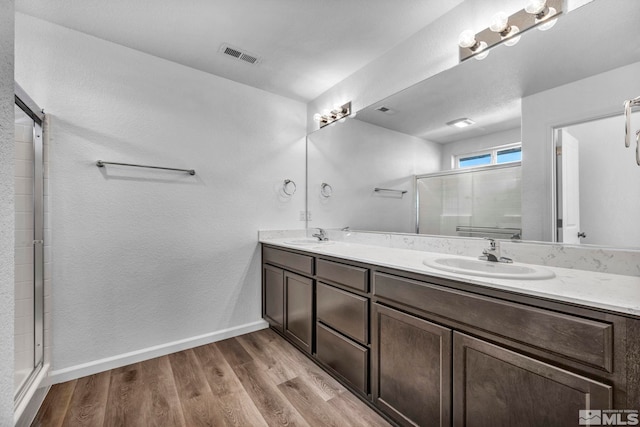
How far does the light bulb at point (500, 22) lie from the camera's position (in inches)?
55.1

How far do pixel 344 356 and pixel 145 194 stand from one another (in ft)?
6.03

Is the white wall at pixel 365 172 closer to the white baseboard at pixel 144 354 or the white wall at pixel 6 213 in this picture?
the white baseboard at pixel 144 354

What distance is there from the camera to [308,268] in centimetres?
200

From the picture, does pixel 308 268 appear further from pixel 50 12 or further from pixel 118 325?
pixel 50 12

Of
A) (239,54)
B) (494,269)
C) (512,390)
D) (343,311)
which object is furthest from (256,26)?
→ (512,390)

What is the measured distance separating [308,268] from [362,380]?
773 millimetres

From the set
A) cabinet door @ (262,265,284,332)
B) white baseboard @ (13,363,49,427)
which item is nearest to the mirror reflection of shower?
cabinet door @ (262,265,284,332)

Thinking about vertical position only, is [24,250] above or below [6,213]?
below

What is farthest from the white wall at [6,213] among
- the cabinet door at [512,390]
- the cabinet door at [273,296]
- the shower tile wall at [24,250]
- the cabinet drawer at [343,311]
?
the cabinet door at [273,296]

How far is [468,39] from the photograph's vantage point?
1.52m

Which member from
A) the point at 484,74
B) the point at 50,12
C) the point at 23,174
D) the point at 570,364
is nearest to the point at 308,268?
the point at 570,364

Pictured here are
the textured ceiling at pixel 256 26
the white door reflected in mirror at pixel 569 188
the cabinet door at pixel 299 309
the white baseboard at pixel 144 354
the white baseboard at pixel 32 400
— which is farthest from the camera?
the cabinet door at pixel 299 309

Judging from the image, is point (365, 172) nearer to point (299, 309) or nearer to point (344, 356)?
point (299, 309)

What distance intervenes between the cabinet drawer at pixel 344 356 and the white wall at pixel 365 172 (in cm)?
89
